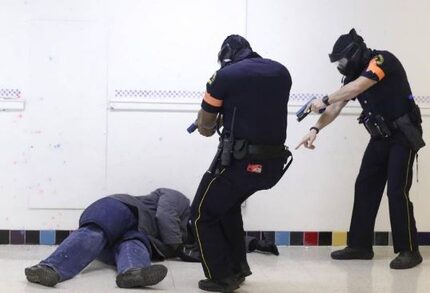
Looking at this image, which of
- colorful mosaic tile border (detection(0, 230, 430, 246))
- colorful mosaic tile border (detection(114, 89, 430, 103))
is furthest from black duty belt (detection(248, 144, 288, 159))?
colorful mosaic tile border (detection(0, 230, 430, 246))

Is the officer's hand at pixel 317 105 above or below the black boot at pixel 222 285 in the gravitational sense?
above

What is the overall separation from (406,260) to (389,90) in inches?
41.7

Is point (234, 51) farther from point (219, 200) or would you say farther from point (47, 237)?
point (47, 237)

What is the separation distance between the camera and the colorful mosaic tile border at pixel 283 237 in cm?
446

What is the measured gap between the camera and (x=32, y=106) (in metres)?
4.43

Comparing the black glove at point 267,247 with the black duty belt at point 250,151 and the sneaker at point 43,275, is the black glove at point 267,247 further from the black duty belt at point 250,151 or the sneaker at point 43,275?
the sneaker at point 43,275

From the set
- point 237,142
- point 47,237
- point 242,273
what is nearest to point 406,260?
point 242,273

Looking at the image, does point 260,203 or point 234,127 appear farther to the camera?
point 260,203

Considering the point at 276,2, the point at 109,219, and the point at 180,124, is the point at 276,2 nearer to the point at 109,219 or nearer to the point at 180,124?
the point at 180,124

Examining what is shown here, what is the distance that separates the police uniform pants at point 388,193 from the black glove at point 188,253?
3.42ft

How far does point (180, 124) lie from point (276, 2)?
3.59 ft

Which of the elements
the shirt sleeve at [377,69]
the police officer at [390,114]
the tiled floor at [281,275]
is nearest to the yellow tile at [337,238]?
the tiled floor at [281,275]

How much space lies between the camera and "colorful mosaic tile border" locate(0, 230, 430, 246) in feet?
14.6

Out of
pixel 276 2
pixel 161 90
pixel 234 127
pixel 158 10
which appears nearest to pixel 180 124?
pixel 161 90
